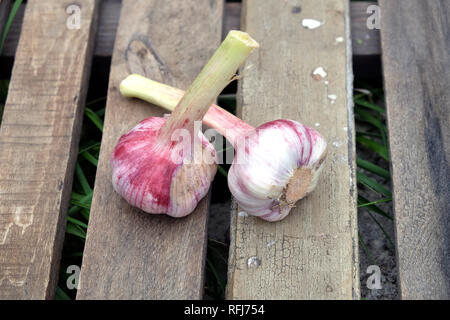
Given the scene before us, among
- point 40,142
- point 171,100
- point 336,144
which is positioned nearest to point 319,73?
point 336,144

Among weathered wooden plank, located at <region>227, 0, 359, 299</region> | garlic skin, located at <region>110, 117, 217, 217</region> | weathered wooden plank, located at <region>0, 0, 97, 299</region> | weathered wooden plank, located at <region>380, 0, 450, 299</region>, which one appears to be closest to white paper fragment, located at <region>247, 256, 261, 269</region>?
weathered wooden plank, located at <region>227, 0, 359, 299</region>

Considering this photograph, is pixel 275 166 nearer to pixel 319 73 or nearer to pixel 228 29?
pixel 319 73

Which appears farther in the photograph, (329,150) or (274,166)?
(329,150)

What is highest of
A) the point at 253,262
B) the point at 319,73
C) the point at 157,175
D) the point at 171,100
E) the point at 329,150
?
the point at 319,73

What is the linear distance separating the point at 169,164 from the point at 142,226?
17 centimetres

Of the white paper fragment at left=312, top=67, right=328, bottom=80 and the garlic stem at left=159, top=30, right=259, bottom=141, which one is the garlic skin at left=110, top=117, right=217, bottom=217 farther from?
the white paper fragment at left=312, top=67, right=328, bottom=80

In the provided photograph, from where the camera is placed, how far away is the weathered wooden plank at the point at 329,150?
1106 millimetres

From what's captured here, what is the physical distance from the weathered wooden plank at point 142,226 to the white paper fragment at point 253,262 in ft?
0.33

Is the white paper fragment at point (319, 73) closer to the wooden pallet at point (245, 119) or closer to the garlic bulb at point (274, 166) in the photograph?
the wooden pallet at point (245, 119)

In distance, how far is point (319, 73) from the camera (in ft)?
4.50

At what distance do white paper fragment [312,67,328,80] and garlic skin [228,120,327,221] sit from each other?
1.07 ft

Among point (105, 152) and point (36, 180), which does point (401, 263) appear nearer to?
point (105, 152)

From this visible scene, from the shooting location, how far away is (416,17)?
1473 millimetres
